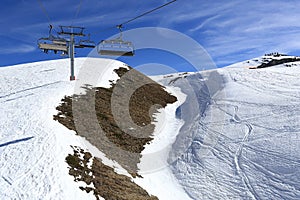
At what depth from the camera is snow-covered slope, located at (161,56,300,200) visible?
567 inches

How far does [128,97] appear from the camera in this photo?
29.4 meters

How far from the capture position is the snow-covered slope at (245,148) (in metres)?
14.4

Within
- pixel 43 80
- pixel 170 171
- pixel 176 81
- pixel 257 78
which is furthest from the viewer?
pixel 176 81

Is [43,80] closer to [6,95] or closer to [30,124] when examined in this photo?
[6,95]

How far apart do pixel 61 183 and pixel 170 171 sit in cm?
849

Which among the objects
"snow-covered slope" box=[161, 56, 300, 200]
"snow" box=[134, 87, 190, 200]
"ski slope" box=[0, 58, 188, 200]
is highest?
"ski slope" box=[0, 58, 188, 200]

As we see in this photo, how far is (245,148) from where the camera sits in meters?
17.8

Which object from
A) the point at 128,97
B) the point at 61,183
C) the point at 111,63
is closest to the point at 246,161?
the point at 61,183

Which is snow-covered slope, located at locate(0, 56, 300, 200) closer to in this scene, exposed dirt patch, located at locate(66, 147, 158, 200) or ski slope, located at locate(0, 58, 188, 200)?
ski slope, located at locate(0, 58, 188, 200)

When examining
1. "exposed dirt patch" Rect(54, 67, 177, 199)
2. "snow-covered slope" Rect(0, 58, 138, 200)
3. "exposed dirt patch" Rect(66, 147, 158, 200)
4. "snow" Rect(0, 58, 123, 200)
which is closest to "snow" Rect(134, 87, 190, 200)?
"exposed dirt patch" Rect(54, 67, 177, 199)

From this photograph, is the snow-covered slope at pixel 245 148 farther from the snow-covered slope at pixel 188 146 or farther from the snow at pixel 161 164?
the snow at pixel 161 164

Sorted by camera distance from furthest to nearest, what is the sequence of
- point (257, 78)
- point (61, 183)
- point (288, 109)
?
point (257, 78), point (288, 109), point (61, 183)

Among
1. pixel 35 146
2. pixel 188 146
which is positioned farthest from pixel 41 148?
pixel 188 146

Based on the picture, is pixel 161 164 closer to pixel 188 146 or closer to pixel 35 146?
pixel 188 146
